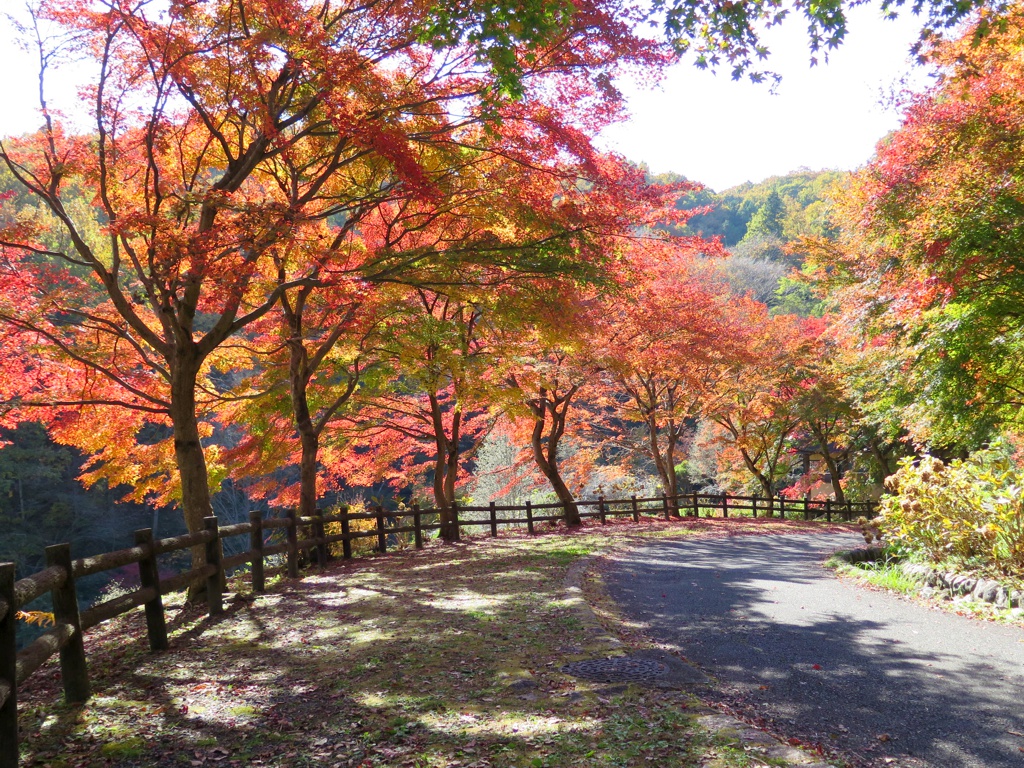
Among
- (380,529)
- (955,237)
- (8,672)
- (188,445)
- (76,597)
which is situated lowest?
(380,529)

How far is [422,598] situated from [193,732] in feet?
14.1

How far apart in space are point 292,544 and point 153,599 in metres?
4.29

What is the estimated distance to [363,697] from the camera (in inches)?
175

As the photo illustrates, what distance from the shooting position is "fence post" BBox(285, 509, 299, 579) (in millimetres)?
10094

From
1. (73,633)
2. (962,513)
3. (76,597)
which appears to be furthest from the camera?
(962,513)

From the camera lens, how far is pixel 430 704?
4.24 m

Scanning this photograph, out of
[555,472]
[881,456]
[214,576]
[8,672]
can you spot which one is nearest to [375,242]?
[214,576]

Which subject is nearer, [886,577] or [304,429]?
[886,577]

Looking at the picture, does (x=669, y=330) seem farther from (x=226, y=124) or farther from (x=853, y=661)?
(x=853, y=661)

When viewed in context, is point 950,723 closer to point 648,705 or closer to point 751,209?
point 648,705

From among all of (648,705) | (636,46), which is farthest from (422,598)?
(636,46)

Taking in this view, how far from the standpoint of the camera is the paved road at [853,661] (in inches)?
143

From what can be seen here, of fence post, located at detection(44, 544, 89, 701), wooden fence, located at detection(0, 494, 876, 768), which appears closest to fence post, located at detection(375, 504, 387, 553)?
wooden fence, located at detection(0, 494, 876, 768)

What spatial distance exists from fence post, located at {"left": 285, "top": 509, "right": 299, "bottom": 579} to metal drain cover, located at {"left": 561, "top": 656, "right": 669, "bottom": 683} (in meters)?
6.26
